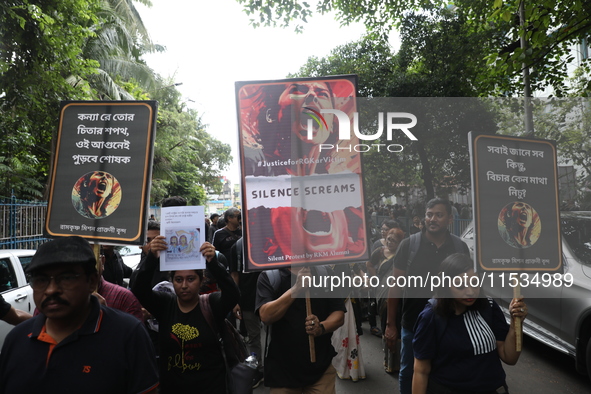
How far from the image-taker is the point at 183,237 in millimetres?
3207

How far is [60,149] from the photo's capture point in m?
3.45

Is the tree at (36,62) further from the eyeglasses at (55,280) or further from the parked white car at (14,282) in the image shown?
the eyeglasses at (55,280)

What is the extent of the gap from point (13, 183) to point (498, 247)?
470 inches

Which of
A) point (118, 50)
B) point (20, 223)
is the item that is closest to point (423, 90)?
point (20, 223)

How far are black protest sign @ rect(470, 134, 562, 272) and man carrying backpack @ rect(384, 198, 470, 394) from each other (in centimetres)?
85

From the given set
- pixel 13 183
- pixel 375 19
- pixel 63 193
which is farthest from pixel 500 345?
pixel 13 183

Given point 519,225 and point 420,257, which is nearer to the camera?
point 519,225

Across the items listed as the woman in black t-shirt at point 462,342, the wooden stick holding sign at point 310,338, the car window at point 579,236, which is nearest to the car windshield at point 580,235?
the car window at point 579,236

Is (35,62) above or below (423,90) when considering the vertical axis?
below

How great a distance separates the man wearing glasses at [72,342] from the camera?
5.91ft

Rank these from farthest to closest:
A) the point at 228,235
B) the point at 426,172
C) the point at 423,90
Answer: the point at 423,90 → the point at 228,235 → the point at 426,172

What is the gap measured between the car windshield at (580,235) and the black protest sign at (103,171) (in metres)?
4.20

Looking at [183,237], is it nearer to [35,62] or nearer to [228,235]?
[228,235]

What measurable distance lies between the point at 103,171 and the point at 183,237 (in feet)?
2.46
